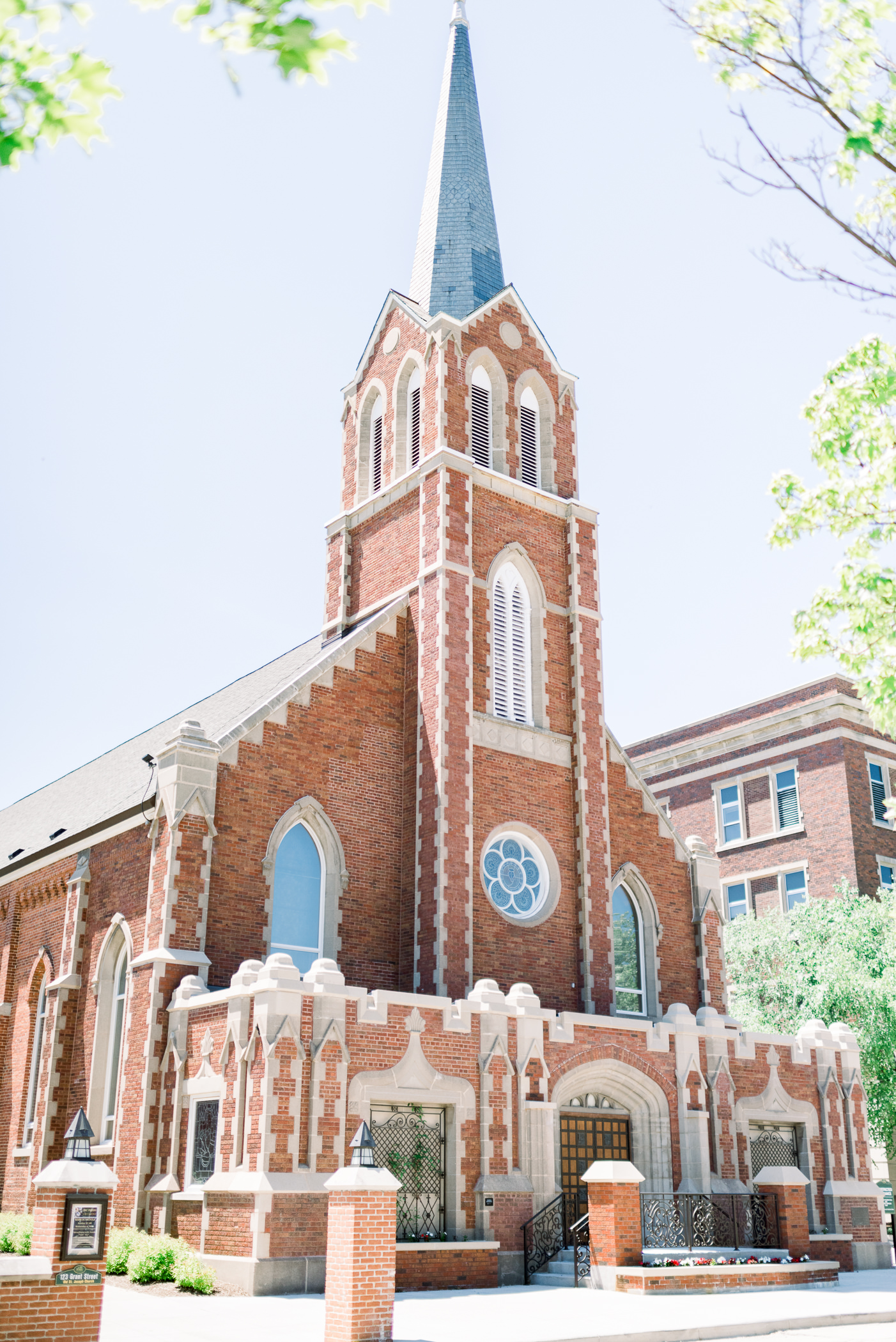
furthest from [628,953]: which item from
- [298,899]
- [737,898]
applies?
[737,898]

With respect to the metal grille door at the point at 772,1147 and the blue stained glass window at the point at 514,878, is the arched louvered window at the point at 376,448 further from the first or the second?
the metal grille door at the point at 772,1147

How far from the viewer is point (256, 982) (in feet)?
62.1

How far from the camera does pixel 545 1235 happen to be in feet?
66.5

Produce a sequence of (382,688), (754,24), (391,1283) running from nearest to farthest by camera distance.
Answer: (754,24) → (391,1283) → (382,688)

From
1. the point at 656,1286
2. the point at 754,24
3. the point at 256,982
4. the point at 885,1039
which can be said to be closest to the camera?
the point at 754,24

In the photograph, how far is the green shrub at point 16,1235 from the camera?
766 inches

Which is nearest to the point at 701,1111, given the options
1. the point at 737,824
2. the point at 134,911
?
the point at 134,911

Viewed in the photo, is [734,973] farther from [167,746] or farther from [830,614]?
[830,614]

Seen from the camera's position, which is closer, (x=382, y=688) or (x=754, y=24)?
(x=754, y=24)

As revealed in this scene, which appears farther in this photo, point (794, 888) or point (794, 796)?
point (794, 796)

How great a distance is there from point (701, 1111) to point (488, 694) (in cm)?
936

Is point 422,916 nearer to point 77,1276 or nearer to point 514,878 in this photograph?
point 514,878

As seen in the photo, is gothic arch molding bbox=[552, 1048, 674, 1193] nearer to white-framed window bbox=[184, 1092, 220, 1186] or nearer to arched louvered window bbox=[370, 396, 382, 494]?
white-framed window bbox=[184, 1092, 220, 1186]

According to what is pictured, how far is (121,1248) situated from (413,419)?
19.0 m
